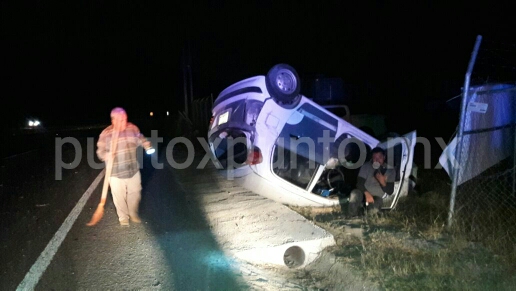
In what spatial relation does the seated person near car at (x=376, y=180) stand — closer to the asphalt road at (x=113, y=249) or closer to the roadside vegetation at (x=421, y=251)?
the roadside vegetation at (x=421, y=251)

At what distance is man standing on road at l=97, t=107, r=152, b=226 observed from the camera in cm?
550

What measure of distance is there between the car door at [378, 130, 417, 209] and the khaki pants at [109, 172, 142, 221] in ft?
12.1

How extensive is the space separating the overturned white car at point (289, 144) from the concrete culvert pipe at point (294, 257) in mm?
1235

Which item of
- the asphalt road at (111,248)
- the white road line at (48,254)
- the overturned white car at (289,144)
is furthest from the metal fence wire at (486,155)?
the white road line at (48,254)

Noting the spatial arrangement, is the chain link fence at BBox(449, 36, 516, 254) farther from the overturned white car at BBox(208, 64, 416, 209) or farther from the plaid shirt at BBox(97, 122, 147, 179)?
the plaid shirt at BBox(97, 122, 147, 179)

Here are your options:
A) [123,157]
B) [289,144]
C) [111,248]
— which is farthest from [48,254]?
[289,144]

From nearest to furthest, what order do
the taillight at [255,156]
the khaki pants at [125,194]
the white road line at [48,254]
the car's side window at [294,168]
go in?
1. the white road line at [48,254]
2. the khaki pants at [125,194]
3. the taillight at [255,156]
4. the car's side window at [294,168]

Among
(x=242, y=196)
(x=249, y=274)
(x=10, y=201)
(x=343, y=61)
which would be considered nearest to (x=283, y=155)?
(x=242, y=196)

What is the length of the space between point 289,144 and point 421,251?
238 cm

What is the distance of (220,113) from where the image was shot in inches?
269

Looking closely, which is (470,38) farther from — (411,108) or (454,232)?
(454,232)

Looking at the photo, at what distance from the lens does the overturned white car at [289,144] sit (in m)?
5.84

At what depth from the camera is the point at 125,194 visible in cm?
579

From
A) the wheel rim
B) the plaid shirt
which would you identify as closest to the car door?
the wheel rim
